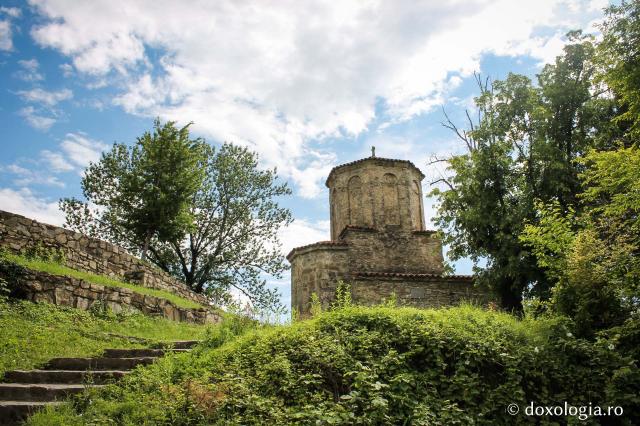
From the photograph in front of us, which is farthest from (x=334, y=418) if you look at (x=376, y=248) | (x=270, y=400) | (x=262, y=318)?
(x=376, y=248)

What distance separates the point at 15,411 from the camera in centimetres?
493

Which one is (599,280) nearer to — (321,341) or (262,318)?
(321,341)

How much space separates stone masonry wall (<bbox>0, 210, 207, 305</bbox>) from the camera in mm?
10266

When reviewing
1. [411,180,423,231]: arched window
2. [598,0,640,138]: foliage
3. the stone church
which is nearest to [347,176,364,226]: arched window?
the stone church

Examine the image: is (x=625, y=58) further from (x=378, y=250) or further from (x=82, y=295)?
(x=82, y=295)

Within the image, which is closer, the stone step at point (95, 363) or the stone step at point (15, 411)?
the stone step at point (15, 411)

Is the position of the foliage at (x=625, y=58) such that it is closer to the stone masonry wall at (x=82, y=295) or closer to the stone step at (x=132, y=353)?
the stone step at (x=132, y=353)

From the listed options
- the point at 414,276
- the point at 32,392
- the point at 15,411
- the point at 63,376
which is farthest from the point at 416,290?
the point at 15,411

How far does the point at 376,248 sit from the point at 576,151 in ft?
26.9

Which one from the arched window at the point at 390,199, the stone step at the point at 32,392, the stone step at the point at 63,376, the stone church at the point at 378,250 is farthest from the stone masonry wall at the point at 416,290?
the stone step at the point at 32,392

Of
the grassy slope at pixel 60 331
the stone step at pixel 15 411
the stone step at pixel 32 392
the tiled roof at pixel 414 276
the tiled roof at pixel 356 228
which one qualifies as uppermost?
the tiled roof at pixel 356 228

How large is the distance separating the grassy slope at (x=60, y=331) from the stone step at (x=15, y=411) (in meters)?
1.24

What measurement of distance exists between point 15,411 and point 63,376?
1162 millimetres

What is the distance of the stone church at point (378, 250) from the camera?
52.0 feet
